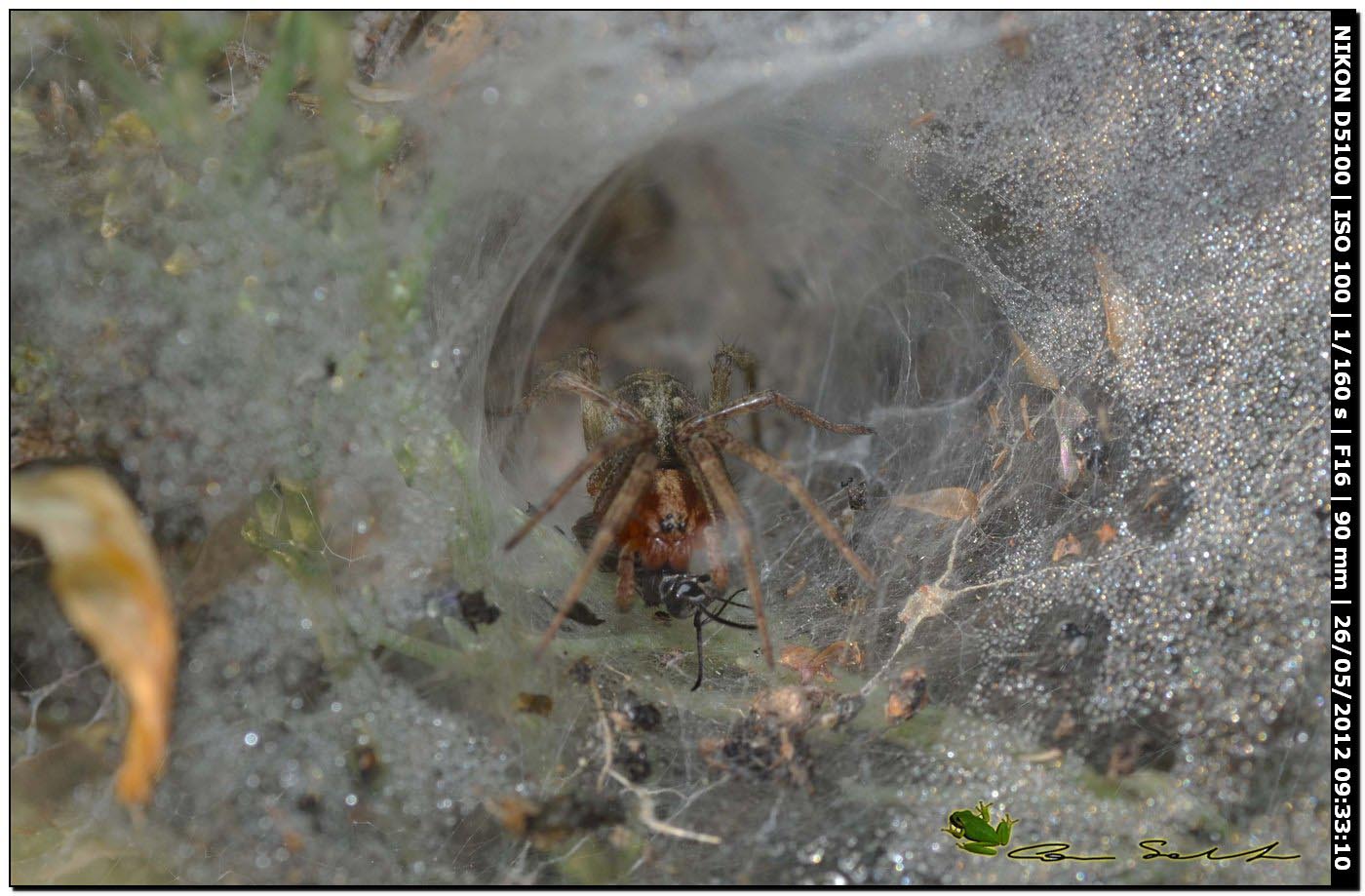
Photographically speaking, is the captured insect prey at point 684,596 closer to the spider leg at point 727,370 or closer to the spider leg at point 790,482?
the spider leg at point 790,482

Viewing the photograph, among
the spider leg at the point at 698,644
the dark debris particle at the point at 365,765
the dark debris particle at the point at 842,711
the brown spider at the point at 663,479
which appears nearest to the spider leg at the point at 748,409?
the brown spider at the point at 663,479

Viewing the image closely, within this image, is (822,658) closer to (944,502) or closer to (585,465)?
(944,502)

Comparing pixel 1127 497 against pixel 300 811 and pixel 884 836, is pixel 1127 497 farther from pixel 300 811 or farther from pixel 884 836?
pixel 300 811

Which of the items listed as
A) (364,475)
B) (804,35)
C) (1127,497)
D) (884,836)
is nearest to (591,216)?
(804,35)

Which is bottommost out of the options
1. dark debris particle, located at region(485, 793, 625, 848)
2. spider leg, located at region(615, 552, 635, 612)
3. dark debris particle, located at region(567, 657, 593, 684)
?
dark debris particle, located at region(485, 793, 625, 848)

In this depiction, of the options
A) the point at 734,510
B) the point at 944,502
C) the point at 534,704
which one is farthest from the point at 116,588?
the point at 944,502

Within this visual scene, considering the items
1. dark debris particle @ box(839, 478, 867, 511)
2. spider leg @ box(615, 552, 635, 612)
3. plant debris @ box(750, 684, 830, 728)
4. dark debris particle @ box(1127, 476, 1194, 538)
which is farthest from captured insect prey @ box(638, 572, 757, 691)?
dark debris particle @ box(1127, 476, 1194, 538)
